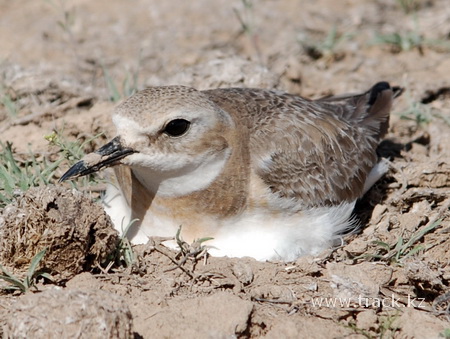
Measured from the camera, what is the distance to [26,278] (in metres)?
5.04

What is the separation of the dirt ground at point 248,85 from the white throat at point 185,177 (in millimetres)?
432

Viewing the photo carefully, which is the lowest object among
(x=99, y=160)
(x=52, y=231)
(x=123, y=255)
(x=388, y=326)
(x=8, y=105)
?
(x=388, y=326)

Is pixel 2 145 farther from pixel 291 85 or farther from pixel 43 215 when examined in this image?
pixel 291 85

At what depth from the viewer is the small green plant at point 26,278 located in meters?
4.97

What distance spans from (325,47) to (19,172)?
15.6ft

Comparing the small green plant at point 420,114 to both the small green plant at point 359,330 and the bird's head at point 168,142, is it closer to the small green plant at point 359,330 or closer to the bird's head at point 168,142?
the bird's head at point 168,142

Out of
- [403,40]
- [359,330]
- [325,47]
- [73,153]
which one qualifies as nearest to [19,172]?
[73,153]

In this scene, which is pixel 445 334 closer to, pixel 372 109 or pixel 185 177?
pixel 185 177

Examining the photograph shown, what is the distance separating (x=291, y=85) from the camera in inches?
354

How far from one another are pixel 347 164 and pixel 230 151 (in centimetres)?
127

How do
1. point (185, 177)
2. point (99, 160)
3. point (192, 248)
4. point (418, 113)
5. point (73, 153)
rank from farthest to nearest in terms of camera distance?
point (418, 113)
point (73, 153)
point (185, 177)
point (192, 248)
point (99, 160)

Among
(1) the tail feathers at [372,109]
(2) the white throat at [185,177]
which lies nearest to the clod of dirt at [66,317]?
(2) the white throat at [185,177]

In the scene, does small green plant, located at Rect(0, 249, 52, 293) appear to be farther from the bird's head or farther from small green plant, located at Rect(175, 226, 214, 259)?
small green plant, located at Rect(175, 226, 214, 259)

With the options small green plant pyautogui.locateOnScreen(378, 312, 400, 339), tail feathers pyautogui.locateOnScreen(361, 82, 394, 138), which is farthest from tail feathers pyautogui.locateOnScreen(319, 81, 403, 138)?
small green plant pyautogui.locateOnScreen(378, 312, 400, 339)
